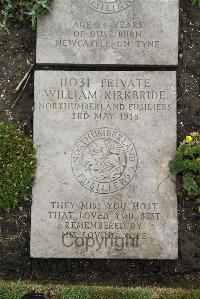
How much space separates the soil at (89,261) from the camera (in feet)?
16.7

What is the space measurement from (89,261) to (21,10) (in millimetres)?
2446

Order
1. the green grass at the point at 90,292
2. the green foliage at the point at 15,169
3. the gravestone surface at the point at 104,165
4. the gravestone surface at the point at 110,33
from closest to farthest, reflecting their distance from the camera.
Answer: the green grass at the point at 90,292, the gravestone surface at the point at 104,165, the green foliage at the point at 15,169, the gravestone surface at the point at 110,33

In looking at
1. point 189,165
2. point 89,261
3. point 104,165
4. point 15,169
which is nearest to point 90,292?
point 89,261

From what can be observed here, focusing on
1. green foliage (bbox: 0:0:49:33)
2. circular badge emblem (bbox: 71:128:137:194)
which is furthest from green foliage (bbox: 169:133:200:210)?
green foliage (bbox: 0:0:49:33)

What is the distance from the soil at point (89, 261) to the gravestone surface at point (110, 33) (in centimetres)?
33

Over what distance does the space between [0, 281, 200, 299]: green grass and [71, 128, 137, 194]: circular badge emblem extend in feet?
2.83

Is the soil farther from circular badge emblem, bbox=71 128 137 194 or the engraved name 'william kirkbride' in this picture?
circular badge emblem, bbox=71 128 137 194

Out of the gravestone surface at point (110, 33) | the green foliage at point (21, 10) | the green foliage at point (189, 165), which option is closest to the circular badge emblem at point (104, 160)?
the green foliage at point (189, 165)

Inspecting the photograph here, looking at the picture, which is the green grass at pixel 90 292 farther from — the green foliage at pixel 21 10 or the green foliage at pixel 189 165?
the green foliage at pixel 21 10

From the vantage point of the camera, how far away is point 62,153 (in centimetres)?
505

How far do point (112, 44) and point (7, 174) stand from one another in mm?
1539

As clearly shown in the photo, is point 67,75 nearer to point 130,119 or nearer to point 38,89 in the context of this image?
point 38,89

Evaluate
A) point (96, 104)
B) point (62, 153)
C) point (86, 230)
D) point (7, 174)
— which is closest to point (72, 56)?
point (96, 104)

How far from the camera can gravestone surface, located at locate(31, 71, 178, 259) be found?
4.95m
